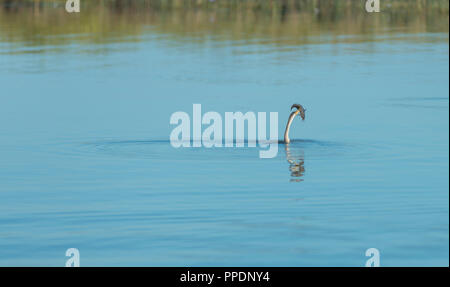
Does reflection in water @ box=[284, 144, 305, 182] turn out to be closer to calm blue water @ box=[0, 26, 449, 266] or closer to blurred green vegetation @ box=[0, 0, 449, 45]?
calm blue water @ box=[0, 26, 449, 266]

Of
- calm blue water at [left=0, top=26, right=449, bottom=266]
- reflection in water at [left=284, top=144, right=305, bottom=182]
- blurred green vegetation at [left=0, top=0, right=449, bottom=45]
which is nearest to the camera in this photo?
calm blue water at [left=0, top=26, right=449, bottom=266]

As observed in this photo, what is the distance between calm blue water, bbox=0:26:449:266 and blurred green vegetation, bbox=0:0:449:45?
16417 millimetres

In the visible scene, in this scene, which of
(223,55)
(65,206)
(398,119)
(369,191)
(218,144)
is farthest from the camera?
(223,55)

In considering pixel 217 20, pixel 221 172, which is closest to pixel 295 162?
pixel 221 172

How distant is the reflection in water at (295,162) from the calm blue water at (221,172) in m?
0.03

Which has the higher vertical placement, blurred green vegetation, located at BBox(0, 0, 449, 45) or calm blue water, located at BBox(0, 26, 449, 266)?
blurred green vegetation, located at BBox(0, 0, 449, 45)

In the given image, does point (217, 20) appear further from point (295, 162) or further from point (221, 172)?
point (221, 172)

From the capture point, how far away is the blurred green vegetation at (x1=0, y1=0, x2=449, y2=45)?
5406cm

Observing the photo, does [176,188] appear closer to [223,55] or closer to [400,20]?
[223,55]

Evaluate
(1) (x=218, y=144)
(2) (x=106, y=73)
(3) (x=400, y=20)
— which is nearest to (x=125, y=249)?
(1) (x=218, y=144)

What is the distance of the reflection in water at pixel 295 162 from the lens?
18.4m

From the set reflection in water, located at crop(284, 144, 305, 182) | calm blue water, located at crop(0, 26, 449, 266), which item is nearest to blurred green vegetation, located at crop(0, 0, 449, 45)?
calm blue water, located at crop(0, 26, 449, 266)
